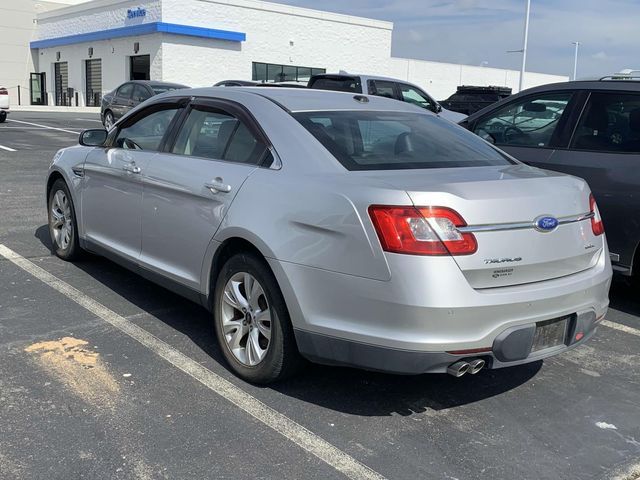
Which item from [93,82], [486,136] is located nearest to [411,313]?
[486,136]

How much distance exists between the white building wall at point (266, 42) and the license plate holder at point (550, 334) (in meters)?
32.7

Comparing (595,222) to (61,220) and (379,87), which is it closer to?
(61,220)

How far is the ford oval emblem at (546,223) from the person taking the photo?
3.32 m

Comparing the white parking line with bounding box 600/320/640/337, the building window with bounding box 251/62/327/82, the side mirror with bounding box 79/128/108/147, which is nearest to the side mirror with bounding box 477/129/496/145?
the white parking line with bounding box 600/320/640/337

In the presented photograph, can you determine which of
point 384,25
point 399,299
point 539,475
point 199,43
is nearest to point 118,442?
point 399,299

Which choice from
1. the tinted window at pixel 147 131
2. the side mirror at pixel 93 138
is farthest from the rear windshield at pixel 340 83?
the tinted window at pixel 147 131

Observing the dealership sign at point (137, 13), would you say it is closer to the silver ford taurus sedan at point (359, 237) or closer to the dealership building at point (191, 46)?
the dealership building at point (191, 46)

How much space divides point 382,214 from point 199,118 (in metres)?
1.93

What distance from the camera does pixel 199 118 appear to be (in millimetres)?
4539

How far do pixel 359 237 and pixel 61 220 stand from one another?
3986 mm

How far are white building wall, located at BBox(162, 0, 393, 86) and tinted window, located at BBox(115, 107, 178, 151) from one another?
30.1 metres

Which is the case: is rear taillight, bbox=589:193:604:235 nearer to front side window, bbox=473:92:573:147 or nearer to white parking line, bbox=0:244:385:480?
white parking line, bbox=0:244:385:480

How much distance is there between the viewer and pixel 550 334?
3.41 metres

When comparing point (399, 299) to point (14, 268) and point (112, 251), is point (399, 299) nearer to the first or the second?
point (112, 251)
